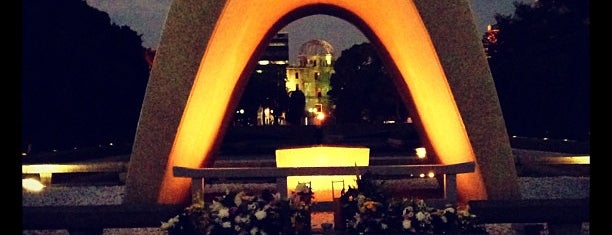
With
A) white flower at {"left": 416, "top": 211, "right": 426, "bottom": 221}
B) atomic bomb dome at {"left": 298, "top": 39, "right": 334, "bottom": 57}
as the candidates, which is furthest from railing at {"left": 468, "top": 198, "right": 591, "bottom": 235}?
atomic bomb dome at {"left": 298, "top": 39, "right": 334, "bottom": 57}

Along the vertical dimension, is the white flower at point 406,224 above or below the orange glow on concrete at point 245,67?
below

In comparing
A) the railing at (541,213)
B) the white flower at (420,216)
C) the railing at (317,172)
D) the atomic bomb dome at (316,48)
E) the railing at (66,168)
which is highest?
the atomic bomb dome at (316,48)

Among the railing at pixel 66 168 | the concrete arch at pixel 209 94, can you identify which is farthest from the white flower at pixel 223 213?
the railing at pixel 66 168

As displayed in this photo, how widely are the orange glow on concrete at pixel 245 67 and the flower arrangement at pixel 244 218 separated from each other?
6.11 ft

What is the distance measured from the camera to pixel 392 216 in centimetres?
634

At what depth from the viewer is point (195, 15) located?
7.93 metres

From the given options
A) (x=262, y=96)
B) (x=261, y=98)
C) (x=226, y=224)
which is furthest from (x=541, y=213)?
(x=262, y=96)

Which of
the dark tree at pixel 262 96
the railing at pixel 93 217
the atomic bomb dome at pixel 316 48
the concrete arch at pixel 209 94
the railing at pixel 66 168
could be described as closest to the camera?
the railing at pixel 93 217

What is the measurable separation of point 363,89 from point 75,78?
35.1m

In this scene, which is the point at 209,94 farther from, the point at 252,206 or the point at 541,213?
the point at 541,213

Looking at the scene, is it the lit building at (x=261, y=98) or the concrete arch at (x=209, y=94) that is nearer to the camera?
the concrete arch at (x=209, y=94)

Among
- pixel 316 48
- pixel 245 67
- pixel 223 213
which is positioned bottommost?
pixel 223 213

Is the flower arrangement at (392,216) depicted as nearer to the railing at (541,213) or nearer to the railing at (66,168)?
the railing at (541,213)

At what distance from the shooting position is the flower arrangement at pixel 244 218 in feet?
20.3
